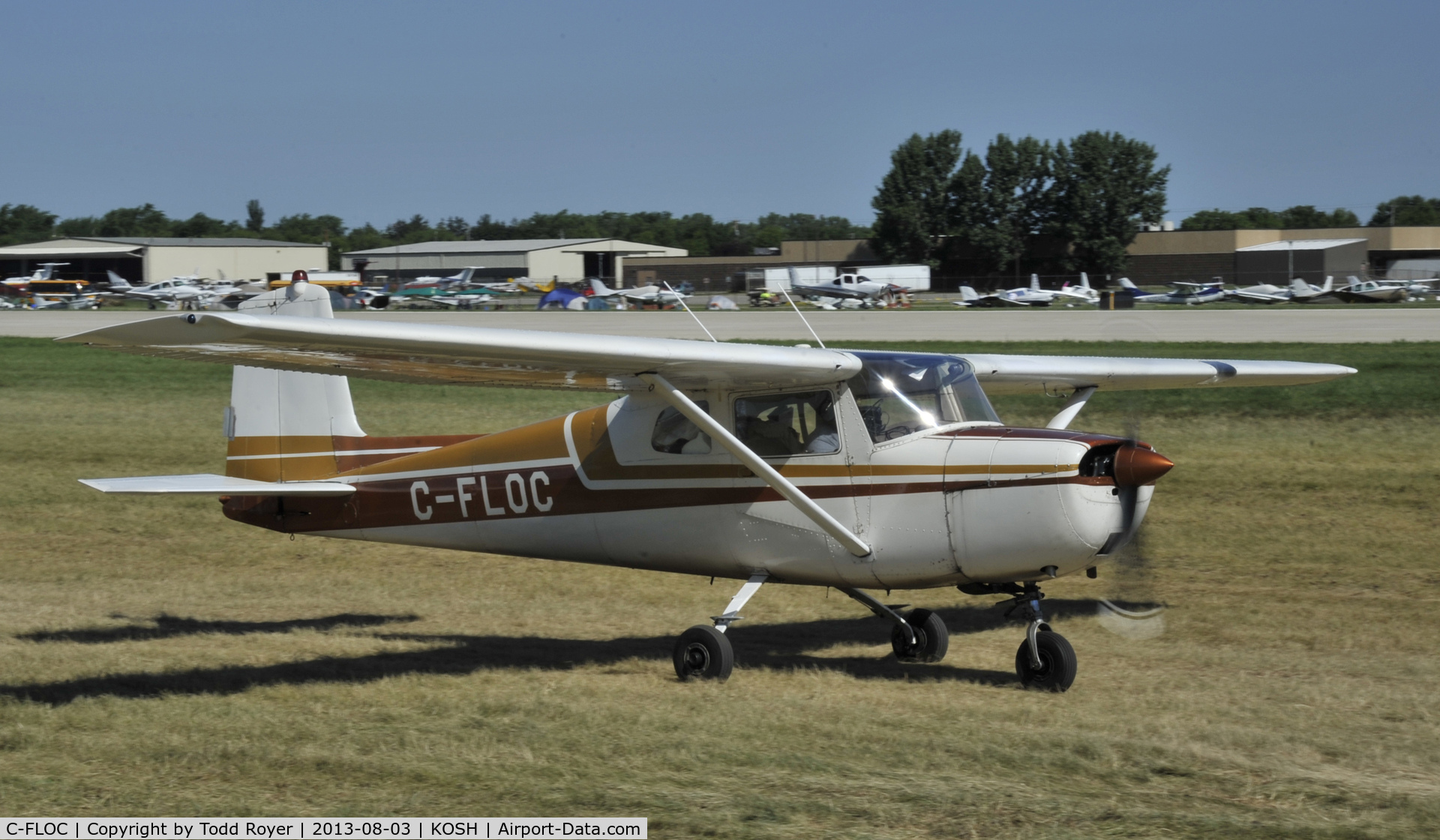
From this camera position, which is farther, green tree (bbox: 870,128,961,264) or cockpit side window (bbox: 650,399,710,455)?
green tree (bbox: 870,128,961,264)

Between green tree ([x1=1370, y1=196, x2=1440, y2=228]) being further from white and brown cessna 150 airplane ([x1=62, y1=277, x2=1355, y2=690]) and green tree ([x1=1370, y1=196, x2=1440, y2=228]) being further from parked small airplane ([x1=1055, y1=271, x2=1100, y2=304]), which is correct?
white and brown cessna 150 airplane ([x1=62, y1=277, x2=1355, y2=690])

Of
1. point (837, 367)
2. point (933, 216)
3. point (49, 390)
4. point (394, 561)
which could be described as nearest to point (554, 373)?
point (837, 367)

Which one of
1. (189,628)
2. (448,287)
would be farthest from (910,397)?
(448,287)

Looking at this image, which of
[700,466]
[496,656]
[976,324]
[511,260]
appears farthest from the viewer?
[511,260]

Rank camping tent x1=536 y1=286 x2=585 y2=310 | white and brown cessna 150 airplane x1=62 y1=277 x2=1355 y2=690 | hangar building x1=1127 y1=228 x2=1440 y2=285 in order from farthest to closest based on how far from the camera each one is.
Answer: hangar building x1=1127 y1=228 x2=1440 y2=285 < camping tent x1=536 y1=286 x2=585 y2=310 < white and brown cessna 150 airplane x1=62 y1=277 x2=1355 y2=690

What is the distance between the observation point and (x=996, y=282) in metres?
83.9

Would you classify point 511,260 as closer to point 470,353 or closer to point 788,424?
point 788,424

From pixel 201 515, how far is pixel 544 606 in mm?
5666

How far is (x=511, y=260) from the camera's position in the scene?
10594 centimetres

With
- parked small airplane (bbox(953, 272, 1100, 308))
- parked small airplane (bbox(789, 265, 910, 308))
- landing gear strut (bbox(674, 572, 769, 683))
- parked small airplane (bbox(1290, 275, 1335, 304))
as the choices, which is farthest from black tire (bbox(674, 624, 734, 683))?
parked small airplane (bbox(789, 265, 910, 308))

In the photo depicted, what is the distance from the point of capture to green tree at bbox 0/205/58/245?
142 meters

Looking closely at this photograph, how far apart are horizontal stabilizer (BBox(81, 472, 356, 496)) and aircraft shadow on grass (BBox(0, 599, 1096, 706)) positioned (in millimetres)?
1157

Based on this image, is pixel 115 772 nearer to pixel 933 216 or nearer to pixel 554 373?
pixel 554 373

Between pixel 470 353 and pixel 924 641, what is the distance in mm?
3587
